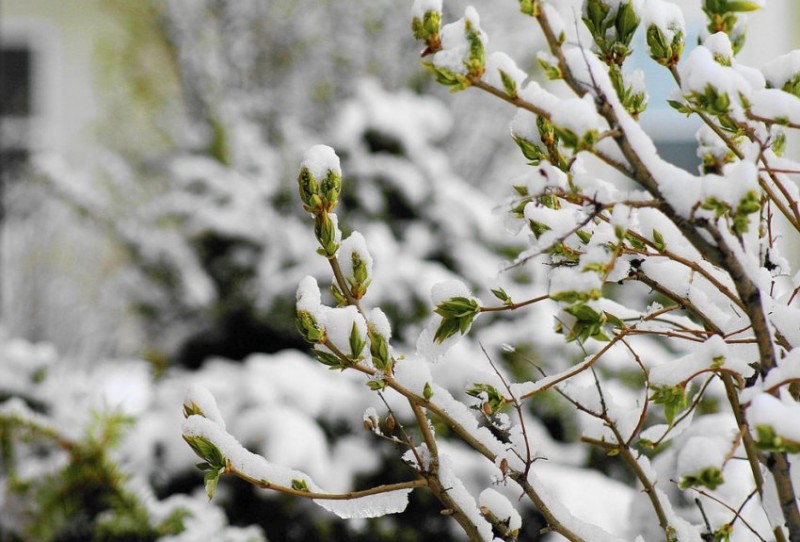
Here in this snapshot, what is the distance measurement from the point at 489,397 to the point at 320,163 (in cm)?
22

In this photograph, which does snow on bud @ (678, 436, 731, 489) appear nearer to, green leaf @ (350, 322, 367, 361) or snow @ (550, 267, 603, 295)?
snow @ (550, 267, 603, 295)

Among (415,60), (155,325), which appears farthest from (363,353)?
(415,60)

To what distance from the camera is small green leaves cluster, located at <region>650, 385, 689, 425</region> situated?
2.06 feet

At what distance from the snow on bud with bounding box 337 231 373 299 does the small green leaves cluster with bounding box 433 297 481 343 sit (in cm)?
A: 7

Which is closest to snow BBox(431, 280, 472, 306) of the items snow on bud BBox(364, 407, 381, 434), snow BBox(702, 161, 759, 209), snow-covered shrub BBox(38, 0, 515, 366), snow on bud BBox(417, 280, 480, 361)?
snow on bud BBox(417, 280, 480, 361)

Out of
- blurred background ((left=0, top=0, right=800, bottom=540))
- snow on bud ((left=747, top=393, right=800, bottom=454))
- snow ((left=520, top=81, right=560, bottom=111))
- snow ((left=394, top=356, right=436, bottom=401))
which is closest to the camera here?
snow on bud ((left=747, top=393, right=800, bottom=454))

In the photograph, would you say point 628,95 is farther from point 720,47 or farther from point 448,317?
point 448,317

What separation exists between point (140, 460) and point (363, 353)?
1397mm

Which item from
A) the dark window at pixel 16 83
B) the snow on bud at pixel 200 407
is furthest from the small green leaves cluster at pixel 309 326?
the dark window at pixel 16 83

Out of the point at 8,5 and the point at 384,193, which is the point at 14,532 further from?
the point at 8,5

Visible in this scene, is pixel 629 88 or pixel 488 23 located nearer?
pixel 629 88

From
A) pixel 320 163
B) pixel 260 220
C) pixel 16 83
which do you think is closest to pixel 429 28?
pixel 320 163

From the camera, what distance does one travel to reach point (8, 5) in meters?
7.67

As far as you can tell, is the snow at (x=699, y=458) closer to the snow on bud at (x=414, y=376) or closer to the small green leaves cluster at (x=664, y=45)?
the snow on bud at (x=414, y=376)
